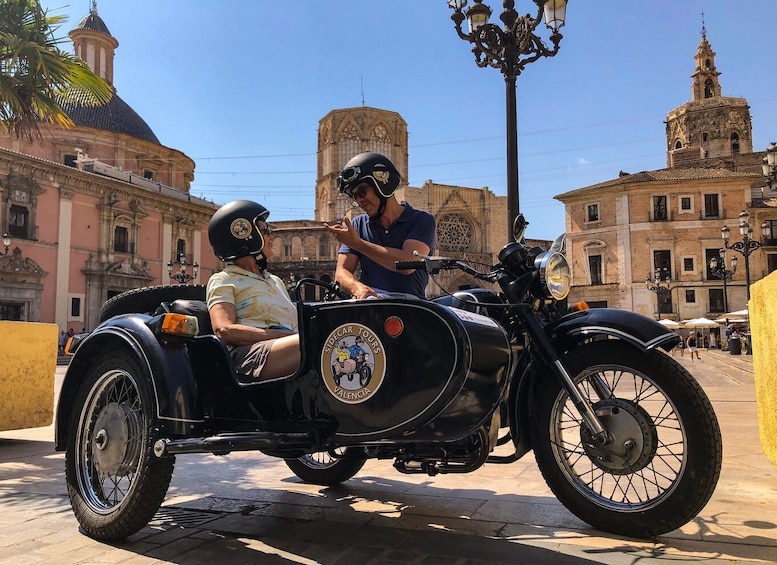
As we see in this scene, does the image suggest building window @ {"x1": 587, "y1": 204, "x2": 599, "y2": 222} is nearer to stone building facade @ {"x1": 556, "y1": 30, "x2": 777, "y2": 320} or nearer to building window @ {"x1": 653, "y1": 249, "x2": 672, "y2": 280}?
stone building facade @ {"x1": 556, "y1": 30, "x2": 777, "y2": 320}

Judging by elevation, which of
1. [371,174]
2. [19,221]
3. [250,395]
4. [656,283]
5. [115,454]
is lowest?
[115,454]

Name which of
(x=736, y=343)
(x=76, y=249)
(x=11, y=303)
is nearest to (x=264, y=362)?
(x=736, y=343)

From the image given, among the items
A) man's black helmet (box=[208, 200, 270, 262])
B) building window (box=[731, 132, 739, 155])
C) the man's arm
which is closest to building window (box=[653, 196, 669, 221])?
building window (box=[731, 132, 739, 155])

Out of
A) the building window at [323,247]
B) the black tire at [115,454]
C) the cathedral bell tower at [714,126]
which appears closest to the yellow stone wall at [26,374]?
the black tire at [115,454]

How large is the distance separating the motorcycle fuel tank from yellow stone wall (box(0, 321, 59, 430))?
4880 mm

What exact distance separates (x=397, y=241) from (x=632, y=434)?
5.12 ft

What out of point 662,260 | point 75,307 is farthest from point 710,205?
point 75,307

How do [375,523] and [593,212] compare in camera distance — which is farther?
[593,212]

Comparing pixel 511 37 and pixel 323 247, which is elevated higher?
pixel 323 247

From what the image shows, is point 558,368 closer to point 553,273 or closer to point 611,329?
point 611,329

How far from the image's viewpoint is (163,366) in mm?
2967

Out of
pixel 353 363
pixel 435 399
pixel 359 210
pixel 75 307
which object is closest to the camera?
pixel 435 399

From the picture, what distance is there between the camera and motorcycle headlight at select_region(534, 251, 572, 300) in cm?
Answer: 292

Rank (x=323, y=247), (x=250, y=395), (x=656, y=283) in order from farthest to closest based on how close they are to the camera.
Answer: (x=323, y=247) → (x=656, y=283) → (x=250, y=395)
